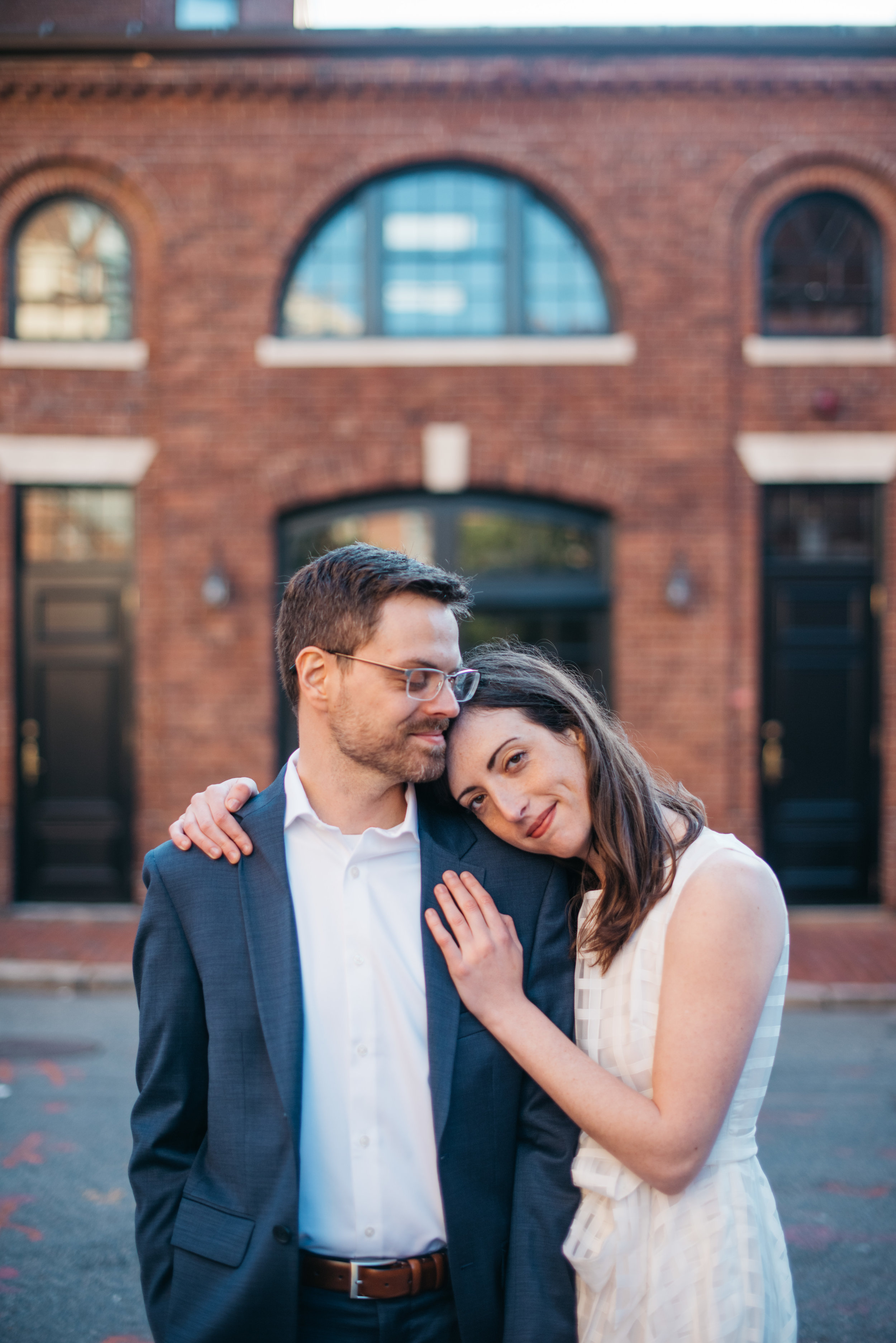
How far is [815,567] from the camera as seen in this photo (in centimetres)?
908

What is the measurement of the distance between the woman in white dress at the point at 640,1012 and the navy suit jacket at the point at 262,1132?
0.19 feet

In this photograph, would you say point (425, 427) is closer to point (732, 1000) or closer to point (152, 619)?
point (152, 619)

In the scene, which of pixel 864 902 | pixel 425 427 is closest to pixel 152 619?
pixel 425 427

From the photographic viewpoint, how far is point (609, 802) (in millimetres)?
1952

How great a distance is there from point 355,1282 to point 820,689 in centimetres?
813

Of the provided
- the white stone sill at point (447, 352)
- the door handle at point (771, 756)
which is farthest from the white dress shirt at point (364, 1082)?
the door handle at point (771, 756)

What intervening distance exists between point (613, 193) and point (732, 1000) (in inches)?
329

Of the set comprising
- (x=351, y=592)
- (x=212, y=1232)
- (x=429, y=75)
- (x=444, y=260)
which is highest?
(x=429, y=75)

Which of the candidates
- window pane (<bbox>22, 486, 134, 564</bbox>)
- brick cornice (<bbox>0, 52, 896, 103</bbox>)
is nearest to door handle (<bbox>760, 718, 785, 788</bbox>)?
brick cornice (<bbox>0, 52, 896, 103</bbox>)

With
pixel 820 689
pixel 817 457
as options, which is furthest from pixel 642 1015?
pixel 817 457

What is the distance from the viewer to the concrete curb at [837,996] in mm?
6891

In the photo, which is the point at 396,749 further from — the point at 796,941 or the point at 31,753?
the point at 31,753

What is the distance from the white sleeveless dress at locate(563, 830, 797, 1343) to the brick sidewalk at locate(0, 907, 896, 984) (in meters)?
5.66

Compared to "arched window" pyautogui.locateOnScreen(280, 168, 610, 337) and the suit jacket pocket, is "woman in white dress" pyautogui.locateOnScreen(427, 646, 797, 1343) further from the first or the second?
→ "arched window" pyautogui.locateOnScreen(280, 168, 610, 337)
